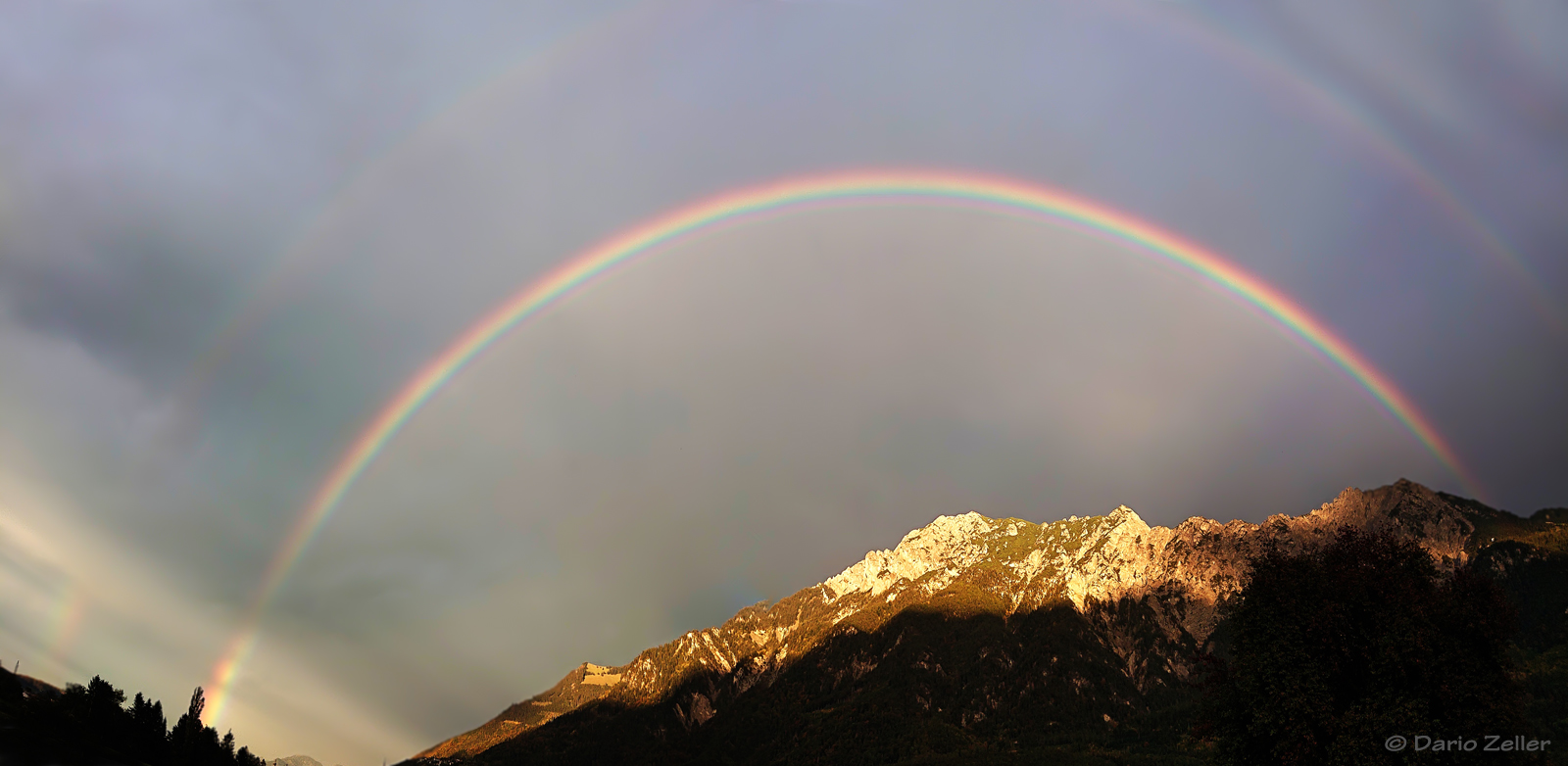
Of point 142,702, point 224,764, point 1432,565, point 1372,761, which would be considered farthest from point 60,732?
point 1432,565

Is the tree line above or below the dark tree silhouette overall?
above

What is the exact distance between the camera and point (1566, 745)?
170375 mm

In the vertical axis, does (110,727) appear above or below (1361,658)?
above

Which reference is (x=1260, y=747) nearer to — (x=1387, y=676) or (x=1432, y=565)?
(x=1387, y=676)

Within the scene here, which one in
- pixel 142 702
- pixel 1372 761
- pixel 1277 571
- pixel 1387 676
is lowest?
pixel 1372 761

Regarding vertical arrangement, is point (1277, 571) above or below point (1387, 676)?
above

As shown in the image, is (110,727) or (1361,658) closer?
(1361,658)

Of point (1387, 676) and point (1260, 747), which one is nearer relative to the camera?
point (1387, 676)

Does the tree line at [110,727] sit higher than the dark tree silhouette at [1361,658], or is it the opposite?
the tree line at [110,727]

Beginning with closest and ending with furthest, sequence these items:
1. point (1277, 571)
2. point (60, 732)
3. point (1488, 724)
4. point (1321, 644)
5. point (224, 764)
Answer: point (1488, 724) → point (1321, 644) → point (1277, 571) → point (60, 732) → point (224, 764)

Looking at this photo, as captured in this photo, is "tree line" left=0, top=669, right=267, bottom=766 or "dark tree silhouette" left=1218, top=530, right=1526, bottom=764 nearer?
"dark tree silhouette" left=1218, top=530, right=1526, bottom=764

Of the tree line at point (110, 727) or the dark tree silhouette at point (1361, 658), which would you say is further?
the tree line at point (110, 727)

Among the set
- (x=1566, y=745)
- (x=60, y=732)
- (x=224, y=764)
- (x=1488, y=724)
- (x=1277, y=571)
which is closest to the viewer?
(x=1488, y=724)

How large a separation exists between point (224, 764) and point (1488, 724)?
618ft
